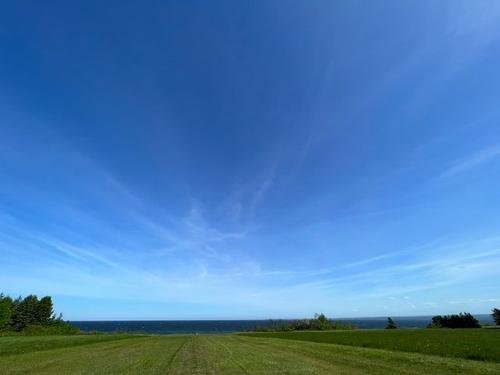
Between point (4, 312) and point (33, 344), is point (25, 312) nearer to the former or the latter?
point (4, 312)

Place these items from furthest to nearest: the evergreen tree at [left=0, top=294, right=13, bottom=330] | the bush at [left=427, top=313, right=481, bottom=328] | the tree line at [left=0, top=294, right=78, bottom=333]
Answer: the tree line at [left=0, top=294, right=78, bottom=333]
the evergreen tree at [left=0, top=294, right=13, bottom=330]
the bush at [left=427, top=313, right=481, bottom=328]

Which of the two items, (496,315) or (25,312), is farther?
(25,312)

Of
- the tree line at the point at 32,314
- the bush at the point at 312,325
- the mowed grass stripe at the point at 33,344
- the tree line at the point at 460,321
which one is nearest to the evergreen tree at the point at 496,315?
the tree line at the point at 460,321

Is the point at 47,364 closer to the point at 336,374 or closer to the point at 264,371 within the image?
the point at 264,371

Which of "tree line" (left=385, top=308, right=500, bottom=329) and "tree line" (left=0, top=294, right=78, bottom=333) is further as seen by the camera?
"tree line" (left=0, top=294, right=78, bottom=333)

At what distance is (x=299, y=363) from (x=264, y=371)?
387 cm

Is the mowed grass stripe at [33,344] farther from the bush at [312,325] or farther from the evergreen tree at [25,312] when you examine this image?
the evergreen tree at [25,312]

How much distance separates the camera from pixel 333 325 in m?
101

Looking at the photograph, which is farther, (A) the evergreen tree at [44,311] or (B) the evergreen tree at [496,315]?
(A) the evergreen tree at [44,311]

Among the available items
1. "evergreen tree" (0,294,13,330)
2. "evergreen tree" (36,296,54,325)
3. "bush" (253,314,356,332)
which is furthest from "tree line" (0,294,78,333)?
"bush" (253,314,356,332)

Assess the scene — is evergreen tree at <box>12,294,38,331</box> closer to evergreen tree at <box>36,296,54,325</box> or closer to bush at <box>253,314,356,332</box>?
evergreen tree at <box>36,296,54,325</box>

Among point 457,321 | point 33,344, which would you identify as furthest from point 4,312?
point 457,321

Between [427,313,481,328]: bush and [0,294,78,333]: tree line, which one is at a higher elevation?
[0,294,78,333]: tree line

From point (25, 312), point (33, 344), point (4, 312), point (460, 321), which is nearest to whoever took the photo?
point (33, 344)
